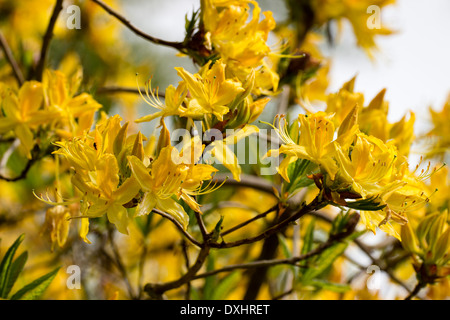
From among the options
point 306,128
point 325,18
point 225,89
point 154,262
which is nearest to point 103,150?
point 225,89

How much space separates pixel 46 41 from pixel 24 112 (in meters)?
0.24

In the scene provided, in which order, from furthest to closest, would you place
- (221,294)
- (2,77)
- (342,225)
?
1. (2,77)
2. (221,294)
3. (342,225)

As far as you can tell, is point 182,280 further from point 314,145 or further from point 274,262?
point 314,145

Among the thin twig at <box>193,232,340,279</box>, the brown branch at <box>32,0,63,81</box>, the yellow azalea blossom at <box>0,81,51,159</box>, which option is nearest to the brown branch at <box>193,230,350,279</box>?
the thin twig at <box>193,232,340,279</box>

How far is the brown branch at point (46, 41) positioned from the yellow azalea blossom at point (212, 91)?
566 millimetres

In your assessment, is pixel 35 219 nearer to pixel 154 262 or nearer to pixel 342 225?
pixel 154 262

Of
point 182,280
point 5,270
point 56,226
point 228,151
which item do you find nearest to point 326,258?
point 182,280

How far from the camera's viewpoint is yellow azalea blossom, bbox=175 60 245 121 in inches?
40.9

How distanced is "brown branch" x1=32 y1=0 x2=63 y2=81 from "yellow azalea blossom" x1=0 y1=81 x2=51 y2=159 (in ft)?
0.60

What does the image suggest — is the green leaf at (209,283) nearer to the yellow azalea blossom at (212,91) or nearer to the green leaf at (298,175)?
the green leaf at (298,175)

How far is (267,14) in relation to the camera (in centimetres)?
127

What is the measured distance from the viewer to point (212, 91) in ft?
3.41

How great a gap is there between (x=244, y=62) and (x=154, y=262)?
52.1 inches

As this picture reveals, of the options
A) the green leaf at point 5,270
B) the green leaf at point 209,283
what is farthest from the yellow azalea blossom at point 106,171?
the green leaf at point 209,283
